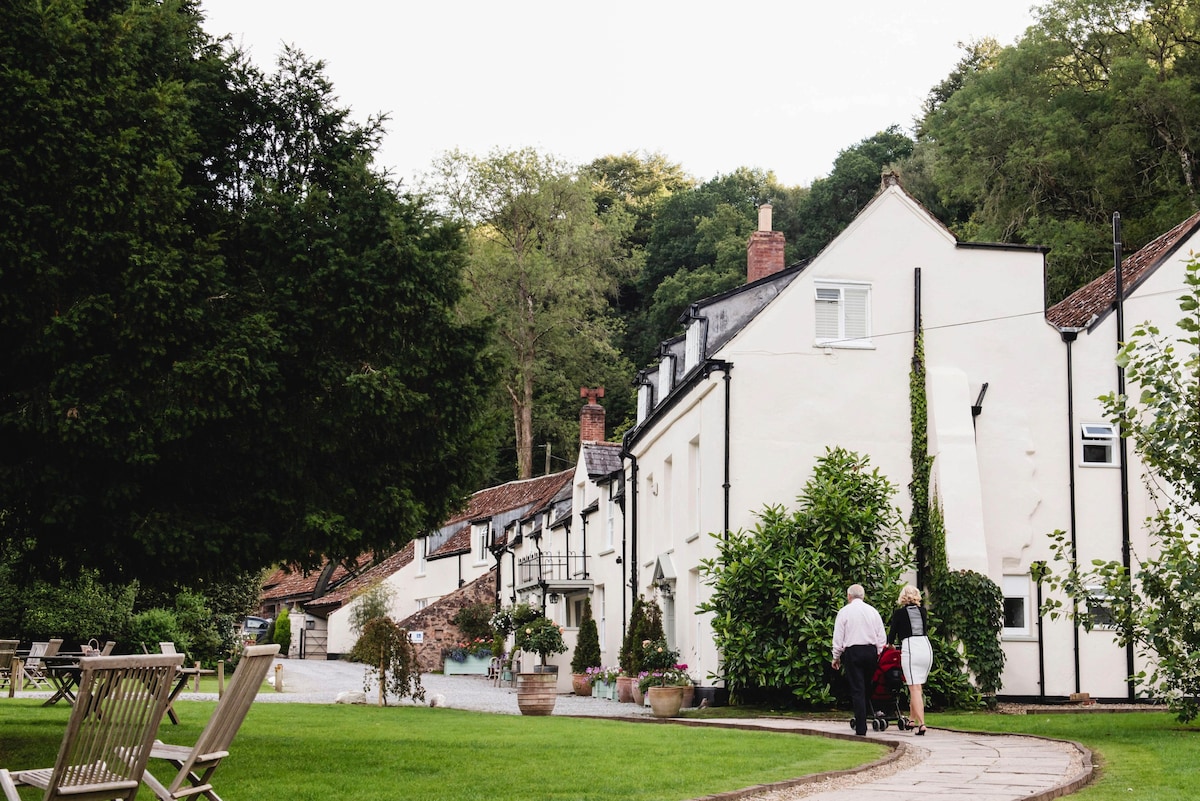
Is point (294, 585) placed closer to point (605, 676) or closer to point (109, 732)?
point (605, 676)

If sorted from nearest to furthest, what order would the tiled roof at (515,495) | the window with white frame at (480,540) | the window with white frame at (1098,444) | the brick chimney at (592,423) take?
1. the window with white frame at (1098,444)
2. the brick chimney at (592,423)
3. the tiled roof at (515,495)
4. the window with white frame at (480,540)

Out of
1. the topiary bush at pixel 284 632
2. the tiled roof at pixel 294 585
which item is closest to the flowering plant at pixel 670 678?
the topiary bush at pixel 284 632

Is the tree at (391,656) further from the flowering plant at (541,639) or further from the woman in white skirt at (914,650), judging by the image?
the flowering plant at (541,639)

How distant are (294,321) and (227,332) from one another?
100cm

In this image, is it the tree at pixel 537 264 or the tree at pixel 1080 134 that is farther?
the tree at pixel 537 264

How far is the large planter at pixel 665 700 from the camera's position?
21.3 m

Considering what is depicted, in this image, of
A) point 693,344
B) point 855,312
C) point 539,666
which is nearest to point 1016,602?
point 855,312

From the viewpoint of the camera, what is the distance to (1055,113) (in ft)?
126

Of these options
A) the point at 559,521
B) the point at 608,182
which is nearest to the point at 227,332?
the point at 559,521

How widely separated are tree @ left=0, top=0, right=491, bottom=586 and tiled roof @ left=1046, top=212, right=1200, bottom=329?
15.1 m

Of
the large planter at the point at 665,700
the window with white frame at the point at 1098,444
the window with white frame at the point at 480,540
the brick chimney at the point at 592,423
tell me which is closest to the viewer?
the large planter at the point at 665,700

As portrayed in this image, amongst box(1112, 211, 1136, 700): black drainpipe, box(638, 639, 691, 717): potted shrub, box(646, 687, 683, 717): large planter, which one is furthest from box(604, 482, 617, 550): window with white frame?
box(1112, 211, 1136, 700): black drainpipe

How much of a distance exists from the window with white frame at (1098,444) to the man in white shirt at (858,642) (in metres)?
10.5

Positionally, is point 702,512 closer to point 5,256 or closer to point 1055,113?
point 5,256
